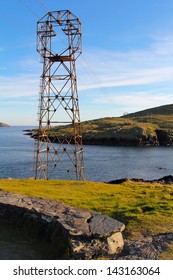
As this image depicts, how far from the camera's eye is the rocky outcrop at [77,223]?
10.8m

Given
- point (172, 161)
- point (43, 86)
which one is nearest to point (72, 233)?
point (43, 86)

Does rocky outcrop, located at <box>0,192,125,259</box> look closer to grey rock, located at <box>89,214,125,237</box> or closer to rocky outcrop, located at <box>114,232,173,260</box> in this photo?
grey rock, located at <box>89,214,125,237</box>

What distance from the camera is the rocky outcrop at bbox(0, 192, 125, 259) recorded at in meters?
10.8

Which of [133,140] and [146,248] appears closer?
[146,248]

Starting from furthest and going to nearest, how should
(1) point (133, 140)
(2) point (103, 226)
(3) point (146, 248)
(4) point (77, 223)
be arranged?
(1) point (133, 140)
(4) point (77, 223)
(2) point (103, 226)
(3) point (146, 248)

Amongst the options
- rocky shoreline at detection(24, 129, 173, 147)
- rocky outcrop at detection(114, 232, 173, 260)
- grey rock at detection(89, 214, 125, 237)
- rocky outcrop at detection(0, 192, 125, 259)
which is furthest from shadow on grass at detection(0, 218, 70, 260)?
rocky shoreline at detection(24, 129, 173, 147)

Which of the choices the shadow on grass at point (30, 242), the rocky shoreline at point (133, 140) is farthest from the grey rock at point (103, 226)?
the rocky shoreline at point (133, 140)

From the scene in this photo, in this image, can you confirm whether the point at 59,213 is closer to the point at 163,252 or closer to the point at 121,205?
the point at 163,252

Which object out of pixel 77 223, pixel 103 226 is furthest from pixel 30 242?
pixel 103 226

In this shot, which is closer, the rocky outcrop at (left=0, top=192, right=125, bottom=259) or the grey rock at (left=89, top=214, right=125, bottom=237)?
the rocky outcrop at (left=0, top=192, right=125, bottom=259)

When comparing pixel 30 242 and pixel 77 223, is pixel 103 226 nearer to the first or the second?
pixel 77 223

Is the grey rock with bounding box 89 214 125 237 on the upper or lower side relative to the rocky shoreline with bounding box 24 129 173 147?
lower

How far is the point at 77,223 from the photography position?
1233cm

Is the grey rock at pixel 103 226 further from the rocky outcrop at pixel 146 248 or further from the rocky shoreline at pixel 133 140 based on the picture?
the rocky shoreline at pixel 133 140
